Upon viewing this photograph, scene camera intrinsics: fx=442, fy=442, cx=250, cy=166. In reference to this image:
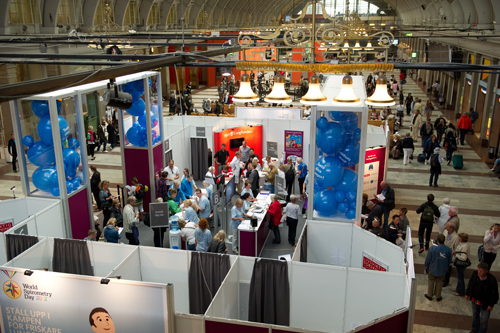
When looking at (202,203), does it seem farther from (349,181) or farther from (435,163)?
(435,163)

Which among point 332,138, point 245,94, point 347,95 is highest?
point 347,95

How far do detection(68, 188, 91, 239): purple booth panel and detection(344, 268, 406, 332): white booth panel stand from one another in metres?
5.34

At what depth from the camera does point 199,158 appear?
13.7m

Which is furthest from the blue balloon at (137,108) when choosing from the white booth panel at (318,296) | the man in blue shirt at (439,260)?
the man in blue shirt at (439,260)

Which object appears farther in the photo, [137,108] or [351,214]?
[137,108]

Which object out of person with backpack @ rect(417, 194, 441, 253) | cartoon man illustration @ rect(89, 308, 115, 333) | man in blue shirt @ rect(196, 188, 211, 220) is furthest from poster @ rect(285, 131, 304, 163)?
cartoon man illustration @ rect(89, 308, 115, 333)

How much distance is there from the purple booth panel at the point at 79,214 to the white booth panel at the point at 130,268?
2586 millimetres

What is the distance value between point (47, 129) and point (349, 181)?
18.1 feet

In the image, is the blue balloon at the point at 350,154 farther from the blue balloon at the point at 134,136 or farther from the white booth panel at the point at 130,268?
the blue balloon at the point at 134,136

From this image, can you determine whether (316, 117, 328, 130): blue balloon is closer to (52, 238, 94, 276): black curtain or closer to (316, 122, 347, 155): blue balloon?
(316, 122, 347, 155): blue balloon

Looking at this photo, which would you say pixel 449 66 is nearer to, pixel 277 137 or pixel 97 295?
pixel 97 295

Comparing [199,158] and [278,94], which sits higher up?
[278,94]

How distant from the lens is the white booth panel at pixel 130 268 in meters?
5.99

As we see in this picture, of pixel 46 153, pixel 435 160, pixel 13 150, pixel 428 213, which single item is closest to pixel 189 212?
pixel 46 153
